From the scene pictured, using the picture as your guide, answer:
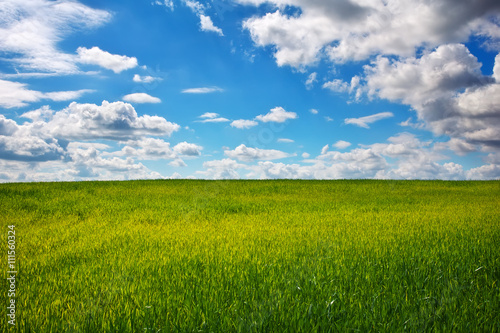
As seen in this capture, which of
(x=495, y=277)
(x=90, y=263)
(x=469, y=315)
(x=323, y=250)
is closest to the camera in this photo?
(x=469, y=315)

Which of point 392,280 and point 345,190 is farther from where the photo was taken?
point 345,190

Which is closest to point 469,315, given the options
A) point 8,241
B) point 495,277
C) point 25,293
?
point 495,277

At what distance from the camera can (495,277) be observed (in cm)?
523

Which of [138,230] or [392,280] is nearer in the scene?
[392,280]

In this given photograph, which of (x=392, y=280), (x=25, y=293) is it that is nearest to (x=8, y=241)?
(x=25, y=293)

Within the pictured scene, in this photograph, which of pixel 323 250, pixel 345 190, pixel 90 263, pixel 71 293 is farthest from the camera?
pixel 345 190

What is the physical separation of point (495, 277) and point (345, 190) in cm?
2326

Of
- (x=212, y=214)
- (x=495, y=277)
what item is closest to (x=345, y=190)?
(x=212, y=214)

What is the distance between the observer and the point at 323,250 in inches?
278

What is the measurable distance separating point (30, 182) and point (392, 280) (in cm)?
3423

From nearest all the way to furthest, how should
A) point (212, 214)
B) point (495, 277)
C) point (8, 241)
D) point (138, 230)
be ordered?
point (495, 277) < point (8, 241) < point (138, 230) < point (212, 214)

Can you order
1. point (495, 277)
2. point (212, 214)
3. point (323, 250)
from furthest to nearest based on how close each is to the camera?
point (212, 214)
point (323, 250)
point (495, 277)

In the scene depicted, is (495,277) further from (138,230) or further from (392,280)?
(138,230)

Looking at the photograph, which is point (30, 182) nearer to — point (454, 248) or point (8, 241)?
point (8, 241)
